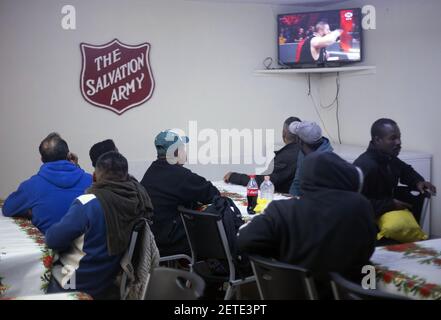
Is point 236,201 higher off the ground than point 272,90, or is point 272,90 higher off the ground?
point 272,90

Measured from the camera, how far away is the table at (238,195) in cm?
358

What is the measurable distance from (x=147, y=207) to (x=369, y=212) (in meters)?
1.39

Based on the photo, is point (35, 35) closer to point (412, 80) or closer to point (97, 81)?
point (97, 81)

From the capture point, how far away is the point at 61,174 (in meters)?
3.26

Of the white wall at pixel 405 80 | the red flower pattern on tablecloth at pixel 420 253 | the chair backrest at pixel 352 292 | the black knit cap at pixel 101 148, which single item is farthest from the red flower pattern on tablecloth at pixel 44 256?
the white wall at pixel 405 80

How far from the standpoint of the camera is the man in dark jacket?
124 inches

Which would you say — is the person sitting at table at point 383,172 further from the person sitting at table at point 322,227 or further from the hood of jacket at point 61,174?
the hood of jacket at point 61,174

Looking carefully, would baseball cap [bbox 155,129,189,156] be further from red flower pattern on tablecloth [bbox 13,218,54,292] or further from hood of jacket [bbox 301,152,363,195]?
hood of jacket [bbox 301,152,363,195]

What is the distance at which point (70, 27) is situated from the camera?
526 cm

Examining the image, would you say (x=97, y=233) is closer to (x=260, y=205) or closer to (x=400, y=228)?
(x=260, y=205)

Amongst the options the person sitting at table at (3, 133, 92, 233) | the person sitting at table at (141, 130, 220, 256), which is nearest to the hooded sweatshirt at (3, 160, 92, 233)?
the person sitting at table at (3, 133, 92, 233)

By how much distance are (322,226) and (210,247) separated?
118 centimetres

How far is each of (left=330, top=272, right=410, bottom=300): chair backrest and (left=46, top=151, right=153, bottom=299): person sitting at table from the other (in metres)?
1.29

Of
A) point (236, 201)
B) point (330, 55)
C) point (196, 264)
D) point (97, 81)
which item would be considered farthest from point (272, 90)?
point (196, 264)
